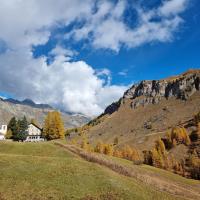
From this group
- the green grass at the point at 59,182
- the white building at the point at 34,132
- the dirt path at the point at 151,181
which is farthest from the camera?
the white building at the point at 34,132

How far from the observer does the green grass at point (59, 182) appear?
39.8m

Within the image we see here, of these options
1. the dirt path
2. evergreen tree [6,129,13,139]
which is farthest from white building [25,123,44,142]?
the dirt path

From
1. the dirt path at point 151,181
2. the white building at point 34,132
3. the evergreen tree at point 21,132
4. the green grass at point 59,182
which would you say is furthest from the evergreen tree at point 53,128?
the green grass at point 59,182

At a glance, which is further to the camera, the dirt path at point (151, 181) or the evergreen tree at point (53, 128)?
the evergreen tree at point (53, 128)

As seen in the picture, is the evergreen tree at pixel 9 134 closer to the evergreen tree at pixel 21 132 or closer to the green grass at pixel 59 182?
the evergreen tree at pixel 21 132

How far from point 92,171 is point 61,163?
266 inches

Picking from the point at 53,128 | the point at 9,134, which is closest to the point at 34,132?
the point at 9,134

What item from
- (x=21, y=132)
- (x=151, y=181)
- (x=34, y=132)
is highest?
(x=34, y=132)

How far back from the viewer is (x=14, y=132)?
12950cm

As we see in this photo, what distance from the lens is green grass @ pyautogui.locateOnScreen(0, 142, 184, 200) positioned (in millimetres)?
39781

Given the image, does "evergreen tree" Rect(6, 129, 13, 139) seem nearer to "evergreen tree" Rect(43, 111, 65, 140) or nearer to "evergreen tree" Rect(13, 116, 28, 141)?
"evergreen tree" Rect(13, 116, 28, 141)

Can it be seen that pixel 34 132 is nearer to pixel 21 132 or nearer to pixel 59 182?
pixel 21 132

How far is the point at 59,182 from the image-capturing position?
44.0 m

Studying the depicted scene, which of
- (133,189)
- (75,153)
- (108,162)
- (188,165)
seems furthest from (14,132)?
(188,165)
